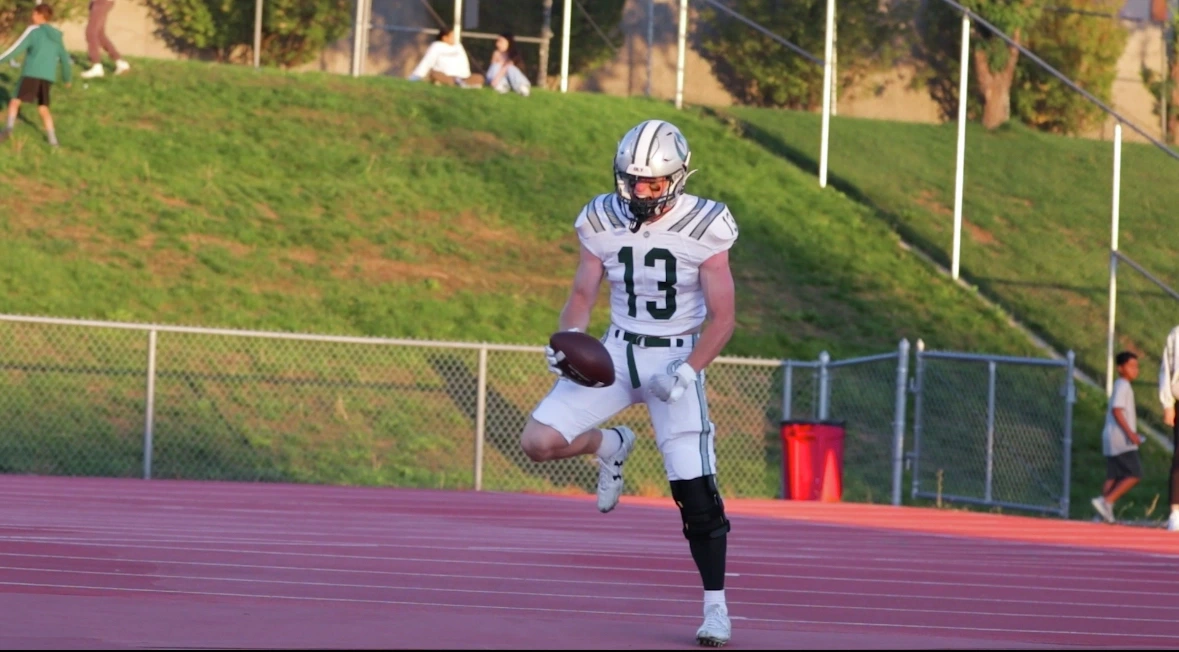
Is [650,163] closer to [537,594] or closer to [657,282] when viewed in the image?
[657,282]

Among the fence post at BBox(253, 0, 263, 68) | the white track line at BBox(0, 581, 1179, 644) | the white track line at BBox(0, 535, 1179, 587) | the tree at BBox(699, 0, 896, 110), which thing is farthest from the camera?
the tree at BBox(699, 0, 896, 110)

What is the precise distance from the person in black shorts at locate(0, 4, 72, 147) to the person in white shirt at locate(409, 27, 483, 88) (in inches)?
280

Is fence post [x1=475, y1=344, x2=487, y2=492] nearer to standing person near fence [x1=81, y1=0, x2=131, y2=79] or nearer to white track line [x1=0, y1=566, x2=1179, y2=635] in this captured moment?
white track line [x1=0, y1=566, x2=1179, y2=635]

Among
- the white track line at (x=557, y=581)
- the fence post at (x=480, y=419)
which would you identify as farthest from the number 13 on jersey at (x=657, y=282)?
the fence post at (x=480, y=419)

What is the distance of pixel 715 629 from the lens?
6828mm

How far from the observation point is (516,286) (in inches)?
941

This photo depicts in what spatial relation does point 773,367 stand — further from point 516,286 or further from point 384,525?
point 384,525

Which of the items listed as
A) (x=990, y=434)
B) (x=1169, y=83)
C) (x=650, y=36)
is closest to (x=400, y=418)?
(x=990, y=434)

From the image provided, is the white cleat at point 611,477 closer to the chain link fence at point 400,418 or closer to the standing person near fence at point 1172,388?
the standing person near fence at point 1172,388

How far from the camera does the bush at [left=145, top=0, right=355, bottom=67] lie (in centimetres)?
3353

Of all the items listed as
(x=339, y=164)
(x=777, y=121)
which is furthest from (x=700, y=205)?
(x=777, y=121)

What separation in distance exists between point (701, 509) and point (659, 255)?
1.04m

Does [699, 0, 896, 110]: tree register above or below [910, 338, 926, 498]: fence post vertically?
above

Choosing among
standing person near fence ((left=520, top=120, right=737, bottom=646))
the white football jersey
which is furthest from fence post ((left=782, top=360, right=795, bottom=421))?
the white football jersey
